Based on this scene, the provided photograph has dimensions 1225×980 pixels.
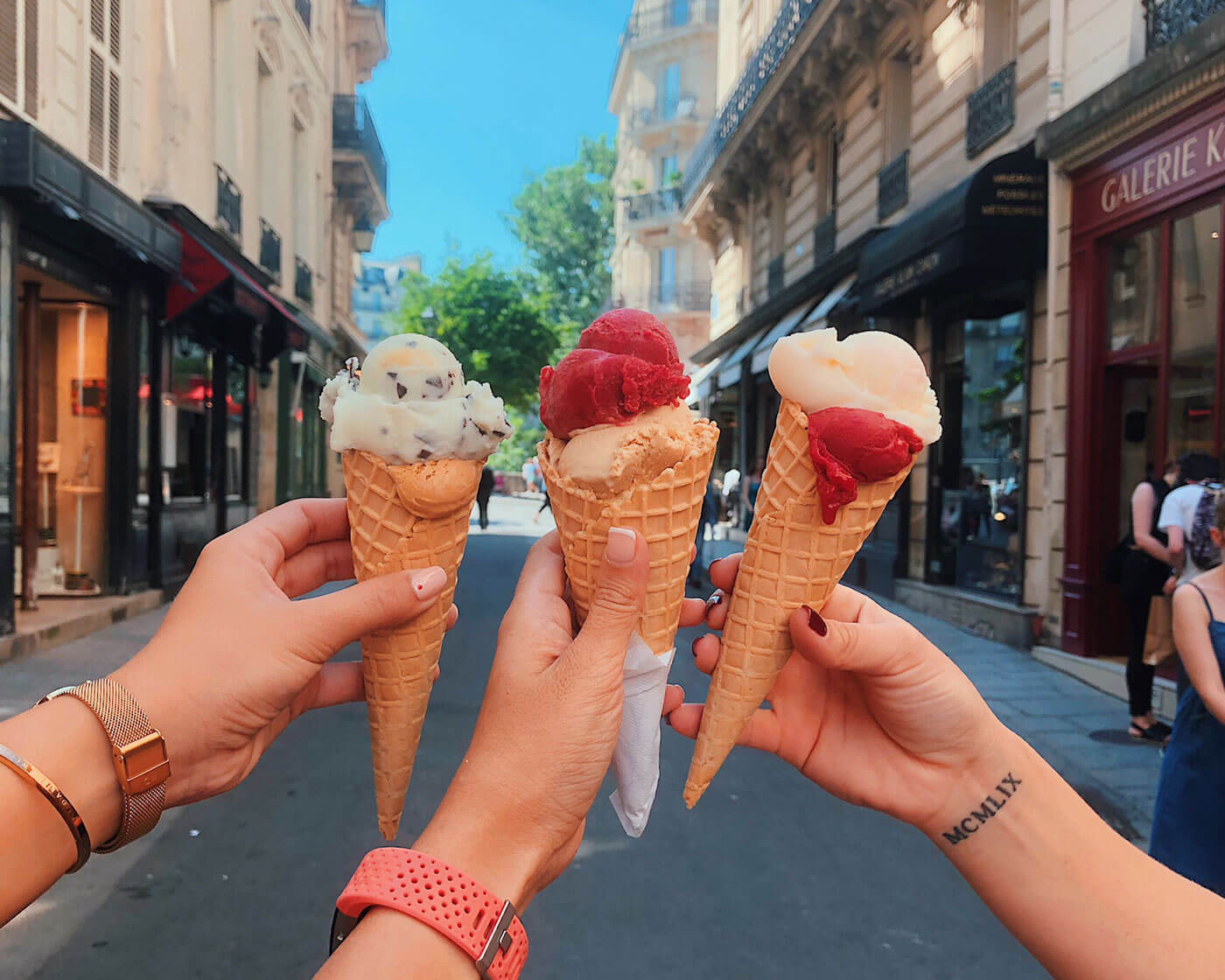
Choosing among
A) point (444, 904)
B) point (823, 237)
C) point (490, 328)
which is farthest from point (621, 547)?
point (490, 328)

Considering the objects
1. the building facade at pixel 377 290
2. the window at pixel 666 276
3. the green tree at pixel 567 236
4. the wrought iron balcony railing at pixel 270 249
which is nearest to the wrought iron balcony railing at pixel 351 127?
the wrought iron balcony railing at pixel 270 249

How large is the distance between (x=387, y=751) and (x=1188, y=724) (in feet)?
9.16

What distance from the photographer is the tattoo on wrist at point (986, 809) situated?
5.81 feet

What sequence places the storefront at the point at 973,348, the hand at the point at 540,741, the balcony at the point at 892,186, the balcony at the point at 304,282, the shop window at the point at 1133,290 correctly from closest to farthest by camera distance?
the hand at the point at 540,741 → the shop window at the point at 1133,290 → the storefront at the point at 973,348 → the balcony at the point at 892,186 → the balcony at the point at 304,282

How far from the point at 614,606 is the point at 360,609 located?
606 mm

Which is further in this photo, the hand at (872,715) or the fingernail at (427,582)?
the fingernail at (427,582)

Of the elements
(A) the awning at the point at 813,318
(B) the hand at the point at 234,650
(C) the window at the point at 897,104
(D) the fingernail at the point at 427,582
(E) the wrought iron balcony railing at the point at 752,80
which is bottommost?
(B) the hand at the point at 234,650

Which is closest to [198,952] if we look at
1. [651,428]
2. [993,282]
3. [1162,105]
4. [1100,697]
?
[651,428]

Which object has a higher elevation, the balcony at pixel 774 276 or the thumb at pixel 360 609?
the balcony at pixel 774 276

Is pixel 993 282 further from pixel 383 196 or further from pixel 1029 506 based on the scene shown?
pixel 383 196

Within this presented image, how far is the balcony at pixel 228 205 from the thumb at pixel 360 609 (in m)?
12.7

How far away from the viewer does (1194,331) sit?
22.0 ft

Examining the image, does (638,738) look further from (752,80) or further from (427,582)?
(752,80)

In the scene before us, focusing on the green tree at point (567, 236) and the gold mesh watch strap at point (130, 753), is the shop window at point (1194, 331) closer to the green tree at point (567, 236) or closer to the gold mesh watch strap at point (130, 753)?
the gold mesh watch strap at point (130, 753)
